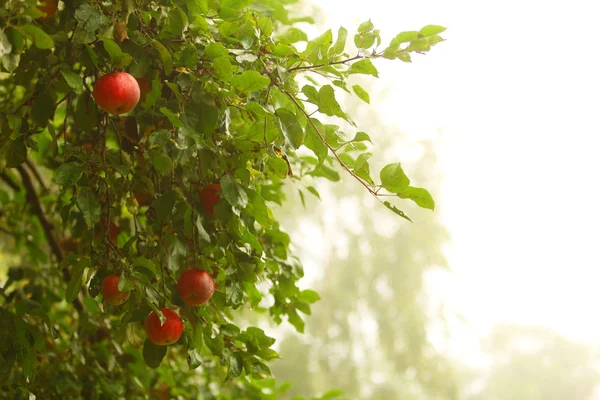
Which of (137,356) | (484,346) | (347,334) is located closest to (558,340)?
(484,346)

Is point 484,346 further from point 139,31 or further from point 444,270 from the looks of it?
point 139,31

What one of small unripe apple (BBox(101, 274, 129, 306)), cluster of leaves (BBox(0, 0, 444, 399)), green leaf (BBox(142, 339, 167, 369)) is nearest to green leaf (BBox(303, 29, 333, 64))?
cluster of leaves (BBox(0, 0, 444, 399))

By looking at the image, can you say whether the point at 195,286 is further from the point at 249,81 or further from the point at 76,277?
the point at 249,81

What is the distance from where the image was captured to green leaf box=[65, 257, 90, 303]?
116 cm

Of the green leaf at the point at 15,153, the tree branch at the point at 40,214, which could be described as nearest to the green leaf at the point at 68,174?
the green leaf at the point at 15,153

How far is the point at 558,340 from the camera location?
1559 cm

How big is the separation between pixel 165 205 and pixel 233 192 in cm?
17

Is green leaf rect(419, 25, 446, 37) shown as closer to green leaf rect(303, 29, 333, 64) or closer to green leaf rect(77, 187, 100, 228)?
green leaf rect(303, 29, 333, 64)

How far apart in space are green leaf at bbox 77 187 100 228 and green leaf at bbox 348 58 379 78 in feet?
1.75

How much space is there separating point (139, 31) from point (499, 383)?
17.3 meters

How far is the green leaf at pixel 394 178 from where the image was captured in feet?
3.60

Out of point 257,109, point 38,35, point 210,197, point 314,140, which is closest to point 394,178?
point 314,140

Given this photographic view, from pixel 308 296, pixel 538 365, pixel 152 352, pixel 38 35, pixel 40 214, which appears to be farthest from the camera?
pixel 538 365

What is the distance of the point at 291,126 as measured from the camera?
110 cm
